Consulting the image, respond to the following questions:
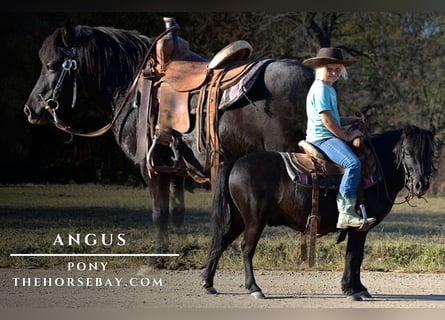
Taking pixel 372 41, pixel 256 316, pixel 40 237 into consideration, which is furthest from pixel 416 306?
pixel 372 41

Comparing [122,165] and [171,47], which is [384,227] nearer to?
[122,165]

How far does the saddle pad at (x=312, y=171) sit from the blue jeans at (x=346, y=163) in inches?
3.2

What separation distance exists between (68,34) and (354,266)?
9.90ft

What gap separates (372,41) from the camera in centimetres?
1236

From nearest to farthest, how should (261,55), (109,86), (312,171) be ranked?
(312,171) < (109,86) < (261,55)

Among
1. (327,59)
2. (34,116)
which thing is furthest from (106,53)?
(327,59)

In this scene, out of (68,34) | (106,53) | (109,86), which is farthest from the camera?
(109,86)

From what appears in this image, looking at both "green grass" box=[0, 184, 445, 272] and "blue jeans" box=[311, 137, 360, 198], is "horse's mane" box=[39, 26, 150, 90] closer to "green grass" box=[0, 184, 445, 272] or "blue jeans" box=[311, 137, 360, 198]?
"green grass" box=[0, 184, 445, 272]

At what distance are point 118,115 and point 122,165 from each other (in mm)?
2630

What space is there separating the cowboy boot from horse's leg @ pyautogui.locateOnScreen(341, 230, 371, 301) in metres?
0.22

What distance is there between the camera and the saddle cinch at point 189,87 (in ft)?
25.2

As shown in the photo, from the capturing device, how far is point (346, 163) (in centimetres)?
698

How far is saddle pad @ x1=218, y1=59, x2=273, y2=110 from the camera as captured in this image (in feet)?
24.7

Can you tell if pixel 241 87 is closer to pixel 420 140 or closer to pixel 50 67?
pixel 420 140
